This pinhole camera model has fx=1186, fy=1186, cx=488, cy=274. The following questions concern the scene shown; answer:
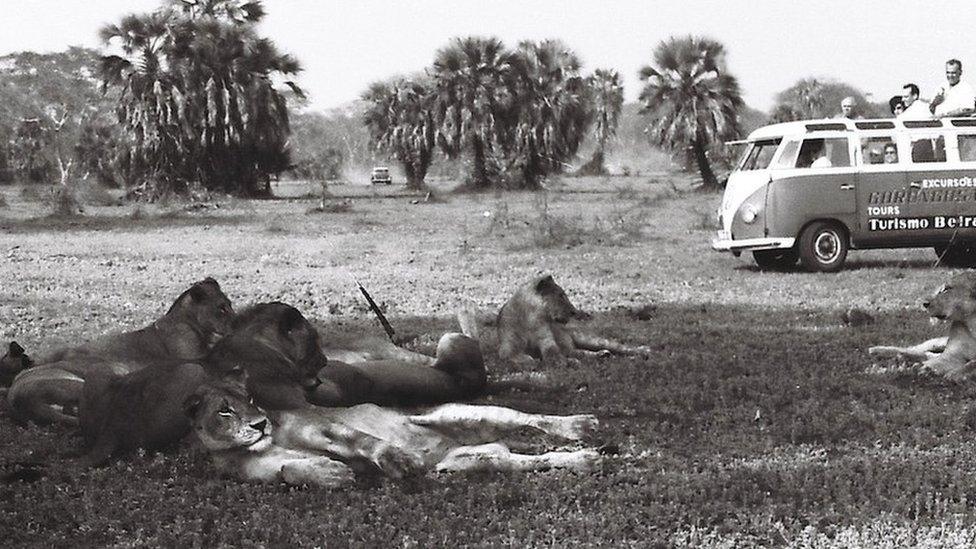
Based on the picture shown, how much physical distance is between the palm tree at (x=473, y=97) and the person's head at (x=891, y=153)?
84.2 feet

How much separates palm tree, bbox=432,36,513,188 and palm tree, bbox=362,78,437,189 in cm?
70

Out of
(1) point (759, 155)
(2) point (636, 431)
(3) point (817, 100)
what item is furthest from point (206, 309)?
(3) point (817, 100)

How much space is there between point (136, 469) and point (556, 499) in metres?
1.86

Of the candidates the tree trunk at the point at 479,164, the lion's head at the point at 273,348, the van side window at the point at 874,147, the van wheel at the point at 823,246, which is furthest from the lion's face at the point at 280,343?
the tree trunk at the point at 479,164

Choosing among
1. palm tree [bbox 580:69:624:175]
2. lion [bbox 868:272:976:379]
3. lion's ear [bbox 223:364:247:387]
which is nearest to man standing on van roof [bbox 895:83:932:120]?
lion [bbox 868:272:976:379]

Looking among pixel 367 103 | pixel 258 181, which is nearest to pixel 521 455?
pixel 258 181

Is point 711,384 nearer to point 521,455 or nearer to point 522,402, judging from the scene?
point 522,402

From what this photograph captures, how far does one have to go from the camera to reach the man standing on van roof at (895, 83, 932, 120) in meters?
15.0

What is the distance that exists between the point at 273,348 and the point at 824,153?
1086cm

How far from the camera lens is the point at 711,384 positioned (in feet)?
22.6

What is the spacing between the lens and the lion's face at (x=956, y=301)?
7137mm

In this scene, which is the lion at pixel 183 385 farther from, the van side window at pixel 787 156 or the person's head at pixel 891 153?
the person's head at pixel 891 153

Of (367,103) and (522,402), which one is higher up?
(367,103)

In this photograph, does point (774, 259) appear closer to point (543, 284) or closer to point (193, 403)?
point (543, 284)
